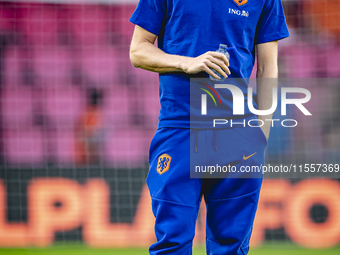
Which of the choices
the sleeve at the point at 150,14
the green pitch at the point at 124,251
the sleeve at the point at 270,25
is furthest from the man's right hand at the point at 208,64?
the green pitch at the point at 124,251

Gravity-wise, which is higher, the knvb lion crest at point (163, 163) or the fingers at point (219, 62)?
the fingers at point (219, 62)

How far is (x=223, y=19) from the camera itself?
1246mm

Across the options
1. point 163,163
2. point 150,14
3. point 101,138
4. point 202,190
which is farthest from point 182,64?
point 101,138

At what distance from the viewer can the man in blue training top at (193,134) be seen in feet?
4.04

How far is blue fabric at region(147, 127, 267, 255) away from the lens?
4.03 feet

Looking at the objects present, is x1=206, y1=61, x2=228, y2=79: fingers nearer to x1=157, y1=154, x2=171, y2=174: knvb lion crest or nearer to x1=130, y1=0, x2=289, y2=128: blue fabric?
x1=130, y1=0, x2=289, y2=128: blue fabric

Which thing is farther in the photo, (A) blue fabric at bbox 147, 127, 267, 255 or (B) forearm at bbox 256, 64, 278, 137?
(B) forearm at bbox 256, 64, 278, 137

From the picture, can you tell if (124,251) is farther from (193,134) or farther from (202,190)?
(193,134)

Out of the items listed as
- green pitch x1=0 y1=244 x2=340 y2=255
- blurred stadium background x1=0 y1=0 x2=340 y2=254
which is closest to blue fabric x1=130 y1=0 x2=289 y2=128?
green pitch x1=0 y1=244 x2=340 y2=255

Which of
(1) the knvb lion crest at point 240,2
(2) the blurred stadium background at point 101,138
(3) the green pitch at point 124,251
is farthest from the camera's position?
(2) the blurred stadium background at point 101,138

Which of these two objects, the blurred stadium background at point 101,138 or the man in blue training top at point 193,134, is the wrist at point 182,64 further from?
the blurred stadium background at point 101,138

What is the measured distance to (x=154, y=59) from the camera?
1258 millimetres

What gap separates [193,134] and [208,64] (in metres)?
0.24

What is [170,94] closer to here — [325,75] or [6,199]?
[6,199]
